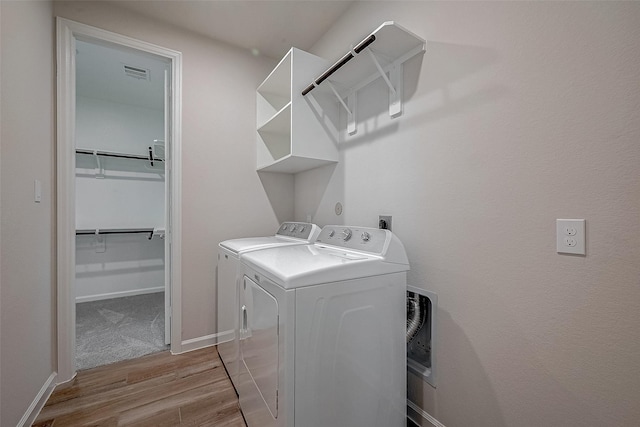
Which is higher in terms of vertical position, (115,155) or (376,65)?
(376,65)

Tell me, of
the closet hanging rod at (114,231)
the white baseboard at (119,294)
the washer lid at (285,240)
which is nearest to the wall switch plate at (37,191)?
the washer lid at (285,240)

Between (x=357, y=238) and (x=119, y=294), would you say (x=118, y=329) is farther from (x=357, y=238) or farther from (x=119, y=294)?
(x=357, y=238)

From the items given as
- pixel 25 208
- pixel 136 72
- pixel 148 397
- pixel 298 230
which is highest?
pixel 136 72

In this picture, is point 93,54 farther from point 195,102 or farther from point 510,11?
point 510,11

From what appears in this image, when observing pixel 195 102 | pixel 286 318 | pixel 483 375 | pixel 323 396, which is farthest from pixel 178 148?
pixel 483 375

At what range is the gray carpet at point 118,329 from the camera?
204 cm

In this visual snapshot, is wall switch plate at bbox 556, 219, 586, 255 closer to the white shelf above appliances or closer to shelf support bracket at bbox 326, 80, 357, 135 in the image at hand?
the white shelf above appliances

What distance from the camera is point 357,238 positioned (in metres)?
1.44

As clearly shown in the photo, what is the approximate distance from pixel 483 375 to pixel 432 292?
1.24 feet

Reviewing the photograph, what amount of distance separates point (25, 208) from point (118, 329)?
→ 161 centimetres

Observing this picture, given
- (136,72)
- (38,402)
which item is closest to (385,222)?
(38,402)

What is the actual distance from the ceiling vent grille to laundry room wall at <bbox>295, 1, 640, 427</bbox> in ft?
8.47

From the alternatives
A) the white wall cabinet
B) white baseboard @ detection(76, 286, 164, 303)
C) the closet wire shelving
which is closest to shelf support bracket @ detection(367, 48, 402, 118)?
the white wall cabinet

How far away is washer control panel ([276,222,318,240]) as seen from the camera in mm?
1924
